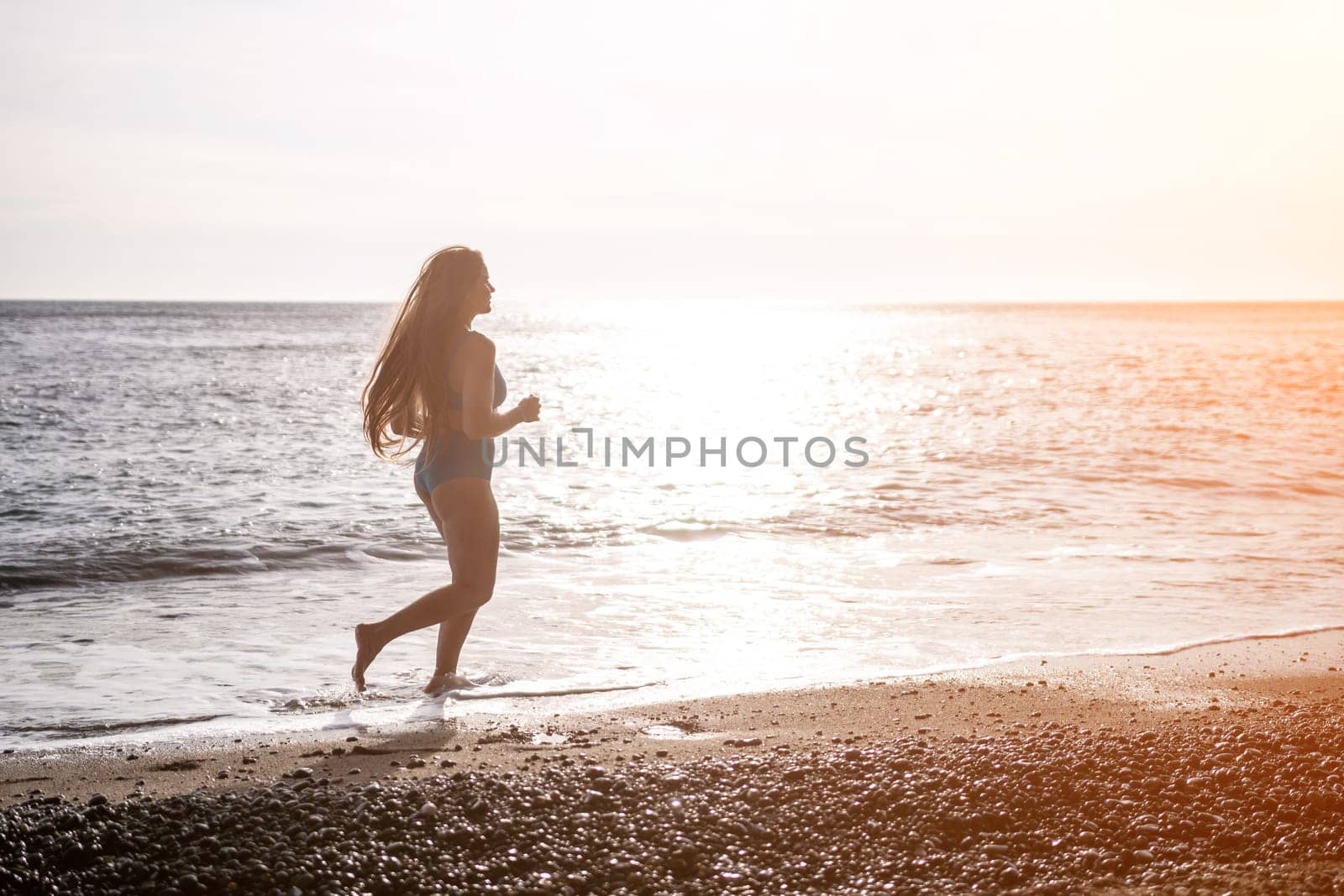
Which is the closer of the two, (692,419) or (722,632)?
(722,632)

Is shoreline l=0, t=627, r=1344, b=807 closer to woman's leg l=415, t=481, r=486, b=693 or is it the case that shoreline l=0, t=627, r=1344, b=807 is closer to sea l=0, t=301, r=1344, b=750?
sea l=0, t=301, r=1344, b=750

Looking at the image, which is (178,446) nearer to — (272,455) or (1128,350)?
(272,455)

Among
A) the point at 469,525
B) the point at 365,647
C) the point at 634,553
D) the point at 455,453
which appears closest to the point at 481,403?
the point at 455,453

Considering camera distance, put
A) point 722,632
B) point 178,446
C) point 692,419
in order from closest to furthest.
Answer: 1. point 722,632
2. point 178,446
3. point 692,419

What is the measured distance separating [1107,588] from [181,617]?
626 centimetres

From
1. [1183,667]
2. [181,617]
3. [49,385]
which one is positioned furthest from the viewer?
[49,385]

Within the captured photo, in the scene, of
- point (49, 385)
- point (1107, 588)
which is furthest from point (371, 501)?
point (49, 385)

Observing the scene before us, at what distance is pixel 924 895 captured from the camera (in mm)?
3158

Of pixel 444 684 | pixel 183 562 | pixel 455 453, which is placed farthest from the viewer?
pixel 183 562

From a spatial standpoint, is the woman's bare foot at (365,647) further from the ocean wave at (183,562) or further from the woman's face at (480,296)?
the ocean wave at (183,562)

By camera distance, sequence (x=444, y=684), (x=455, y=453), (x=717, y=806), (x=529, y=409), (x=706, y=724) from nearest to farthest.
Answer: (x=717, y=806) < (x=706, y=724) < (x=529, y=409) < (x=455, y=453) < (x=444, y=684)

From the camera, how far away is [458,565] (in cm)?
501

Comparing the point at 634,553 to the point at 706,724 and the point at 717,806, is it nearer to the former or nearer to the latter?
the point at 706,724

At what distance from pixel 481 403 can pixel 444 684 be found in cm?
147
